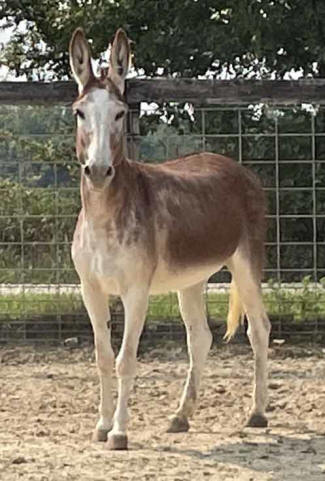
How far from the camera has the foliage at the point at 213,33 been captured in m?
12.8

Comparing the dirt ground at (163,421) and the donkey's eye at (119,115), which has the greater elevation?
the donkey's eye at (119,115)

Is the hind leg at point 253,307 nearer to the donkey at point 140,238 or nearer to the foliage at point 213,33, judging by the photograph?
the donkey at point 140,238

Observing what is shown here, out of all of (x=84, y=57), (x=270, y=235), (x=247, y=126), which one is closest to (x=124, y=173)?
(x=84, y=57)

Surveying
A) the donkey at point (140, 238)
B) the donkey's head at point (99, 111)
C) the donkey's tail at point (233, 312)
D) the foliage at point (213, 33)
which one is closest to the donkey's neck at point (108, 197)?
the donkey at point (140, 238)

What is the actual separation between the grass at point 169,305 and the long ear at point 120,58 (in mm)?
3797

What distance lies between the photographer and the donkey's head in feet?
18.8

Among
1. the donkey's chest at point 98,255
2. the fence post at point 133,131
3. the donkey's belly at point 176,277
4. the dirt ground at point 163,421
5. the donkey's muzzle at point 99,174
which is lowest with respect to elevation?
the dirt ground at point 163,421

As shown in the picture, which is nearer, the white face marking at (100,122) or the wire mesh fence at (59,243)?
the white face marking at (100,122)

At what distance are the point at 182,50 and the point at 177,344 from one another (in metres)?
4.90

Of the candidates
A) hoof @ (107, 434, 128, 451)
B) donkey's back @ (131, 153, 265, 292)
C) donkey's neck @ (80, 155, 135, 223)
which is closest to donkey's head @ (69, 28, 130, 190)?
donkey's neck @ (80, 155, 135, 223)

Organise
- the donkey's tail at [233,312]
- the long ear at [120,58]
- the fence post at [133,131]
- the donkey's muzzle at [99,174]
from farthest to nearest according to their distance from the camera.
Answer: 1. the fence post at [133,131]
2. the donkey's tail at [233,312]
3. the long ear at [120,58]
4. the donkey's muzzle at [99,174]

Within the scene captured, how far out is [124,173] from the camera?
6277 millimetres

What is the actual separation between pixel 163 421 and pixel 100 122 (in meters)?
1.98

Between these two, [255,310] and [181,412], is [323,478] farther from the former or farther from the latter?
[255,310]
